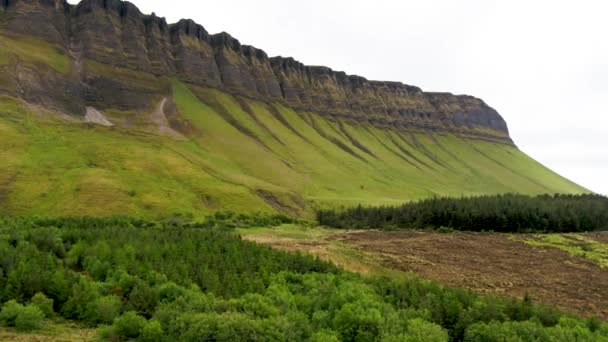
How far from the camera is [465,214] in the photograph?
81.2 meters

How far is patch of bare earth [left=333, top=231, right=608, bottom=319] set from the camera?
118 feet

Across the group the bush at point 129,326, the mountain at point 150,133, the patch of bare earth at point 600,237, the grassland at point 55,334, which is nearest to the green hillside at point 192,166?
the mountain at point 150,133

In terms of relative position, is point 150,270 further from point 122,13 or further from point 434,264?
point 122,13

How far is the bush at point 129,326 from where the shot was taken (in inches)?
769

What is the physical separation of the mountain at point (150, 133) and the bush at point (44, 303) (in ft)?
177

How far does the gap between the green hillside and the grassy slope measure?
10.0 inches

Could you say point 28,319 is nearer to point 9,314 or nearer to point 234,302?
point 9,314

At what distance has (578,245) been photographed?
57719 millimetres

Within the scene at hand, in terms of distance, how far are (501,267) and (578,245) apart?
18.8 m

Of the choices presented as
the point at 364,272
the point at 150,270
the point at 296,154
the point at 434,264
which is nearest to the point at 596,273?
the point at 434,264

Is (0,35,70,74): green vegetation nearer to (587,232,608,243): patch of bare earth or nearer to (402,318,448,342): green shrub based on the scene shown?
(587,232,608,243): patch of bare earth

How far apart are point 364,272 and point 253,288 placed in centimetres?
1598

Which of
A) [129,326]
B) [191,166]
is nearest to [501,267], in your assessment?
[129,326]

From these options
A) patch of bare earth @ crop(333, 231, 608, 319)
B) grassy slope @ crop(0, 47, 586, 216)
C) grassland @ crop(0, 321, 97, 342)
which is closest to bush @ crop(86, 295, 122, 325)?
grassland @ crop(0, 321, 97, 342)
